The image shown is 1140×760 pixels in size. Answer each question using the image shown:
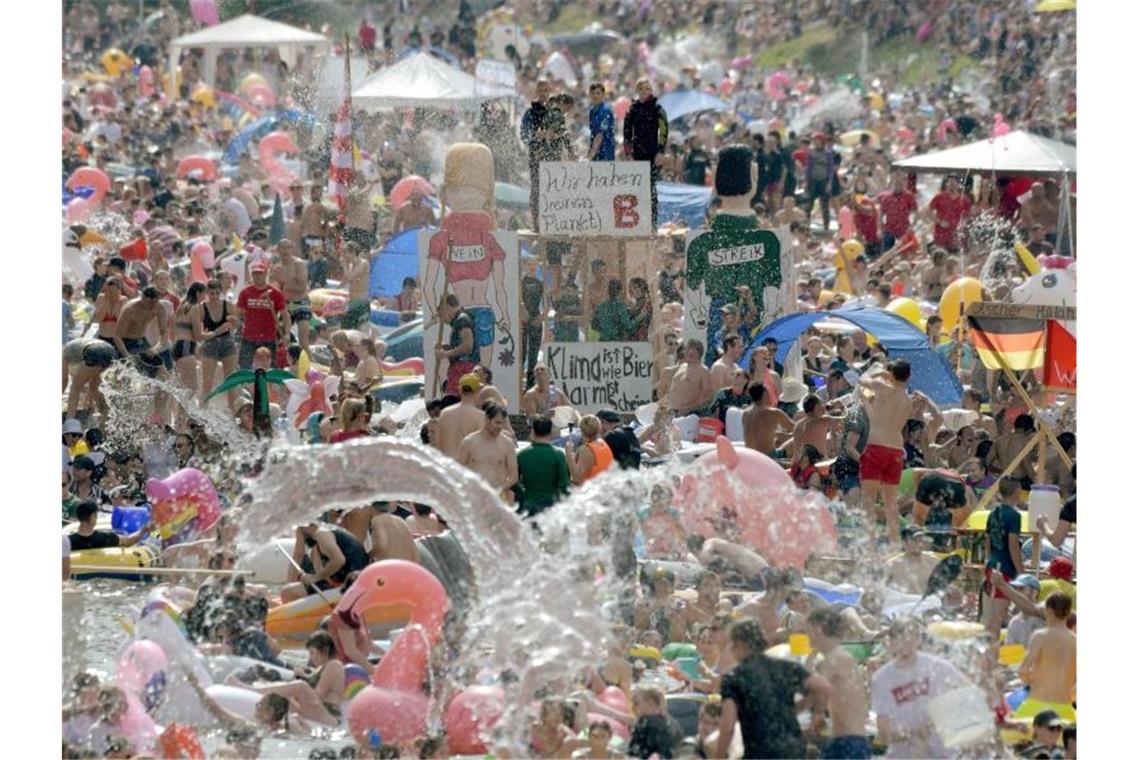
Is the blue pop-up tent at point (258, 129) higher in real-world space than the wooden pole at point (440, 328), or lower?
higher

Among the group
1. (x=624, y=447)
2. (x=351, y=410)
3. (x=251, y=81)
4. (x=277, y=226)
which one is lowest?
(x=624, y=447)

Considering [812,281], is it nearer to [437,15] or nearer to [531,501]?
[531,501]

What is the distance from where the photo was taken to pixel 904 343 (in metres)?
15.7

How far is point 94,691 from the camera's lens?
31.5ft

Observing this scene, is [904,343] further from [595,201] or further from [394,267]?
[394,267]

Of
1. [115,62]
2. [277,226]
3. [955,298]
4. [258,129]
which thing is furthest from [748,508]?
[115,62]

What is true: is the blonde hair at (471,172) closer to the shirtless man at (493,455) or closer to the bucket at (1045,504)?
the shirtless man at (493,455)

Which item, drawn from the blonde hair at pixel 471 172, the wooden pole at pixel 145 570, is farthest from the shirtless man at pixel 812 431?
the blonde hair at pixel 471 172

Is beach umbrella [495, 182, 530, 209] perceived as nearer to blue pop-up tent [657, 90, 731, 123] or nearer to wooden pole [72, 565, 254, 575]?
blue pop-up tent [657, 90, 731, 123]

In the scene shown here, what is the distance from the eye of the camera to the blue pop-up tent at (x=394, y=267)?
65.2 feet

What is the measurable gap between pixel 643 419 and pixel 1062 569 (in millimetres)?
4476

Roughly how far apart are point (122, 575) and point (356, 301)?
292 inches

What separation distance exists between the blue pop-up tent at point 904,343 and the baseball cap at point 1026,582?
4.15 m

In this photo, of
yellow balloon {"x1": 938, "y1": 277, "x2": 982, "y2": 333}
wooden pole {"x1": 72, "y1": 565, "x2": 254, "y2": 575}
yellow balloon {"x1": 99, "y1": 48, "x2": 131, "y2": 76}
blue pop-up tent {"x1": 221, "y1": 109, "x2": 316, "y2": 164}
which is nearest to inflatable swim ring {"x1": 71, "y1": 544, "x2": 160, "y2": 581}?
wooden pole {"x1": 72, "y1": 565, "x2": 254, "y2": 575}
